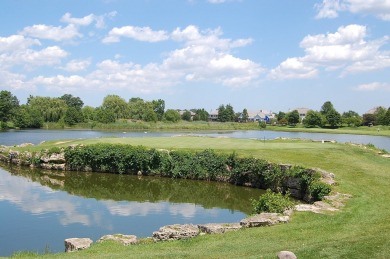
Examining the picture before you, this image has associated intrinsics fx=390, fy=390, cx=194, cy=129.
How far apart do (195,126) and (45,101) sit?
48.6 meters

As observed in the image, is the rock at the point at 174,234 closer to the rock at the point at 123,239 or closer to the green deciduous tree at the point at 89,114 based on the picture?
the rock at the point at 123,239

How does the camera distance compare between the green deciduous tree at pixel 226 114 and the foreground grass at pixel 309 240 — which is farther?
the green deciduous tree at pixel 226 114

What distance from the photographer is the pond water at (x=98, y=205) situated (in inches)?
709

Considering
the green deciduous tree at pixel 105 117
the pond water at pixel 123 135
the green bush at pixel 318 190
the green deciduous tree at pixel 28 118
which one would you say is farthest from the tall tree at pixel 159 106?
the green bush at pixel 318 190

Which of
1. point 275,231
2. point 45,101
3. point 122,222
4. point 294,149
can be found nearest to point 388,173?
point 294,149

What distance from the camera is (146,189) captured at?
29.5 metres

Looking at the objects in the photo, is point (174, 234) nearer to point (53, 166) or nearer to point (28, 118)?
Result: point (53, 166)

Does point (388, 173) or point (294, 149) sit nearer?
point (388, 173)

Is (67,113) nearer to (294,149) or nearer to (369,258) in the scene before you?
(294,149)

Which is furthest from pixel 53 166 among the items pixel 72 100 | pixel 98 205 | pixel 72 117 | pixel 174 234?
pixel 72 100

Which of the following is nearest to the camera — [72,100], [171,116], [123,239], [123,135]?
[123,239]

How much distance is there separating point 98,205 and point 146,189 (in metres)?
6.00

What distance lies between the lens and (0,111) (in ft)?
363

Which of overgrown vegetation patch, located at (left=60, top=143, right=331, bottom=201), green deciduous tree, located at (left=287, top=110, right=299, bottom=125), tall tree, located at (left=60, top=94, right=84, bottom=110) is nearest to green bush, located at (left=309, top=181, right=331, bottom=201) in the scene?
overgrown vegetation patch, located at (left=60, top=143, right=331, bottom=201)
